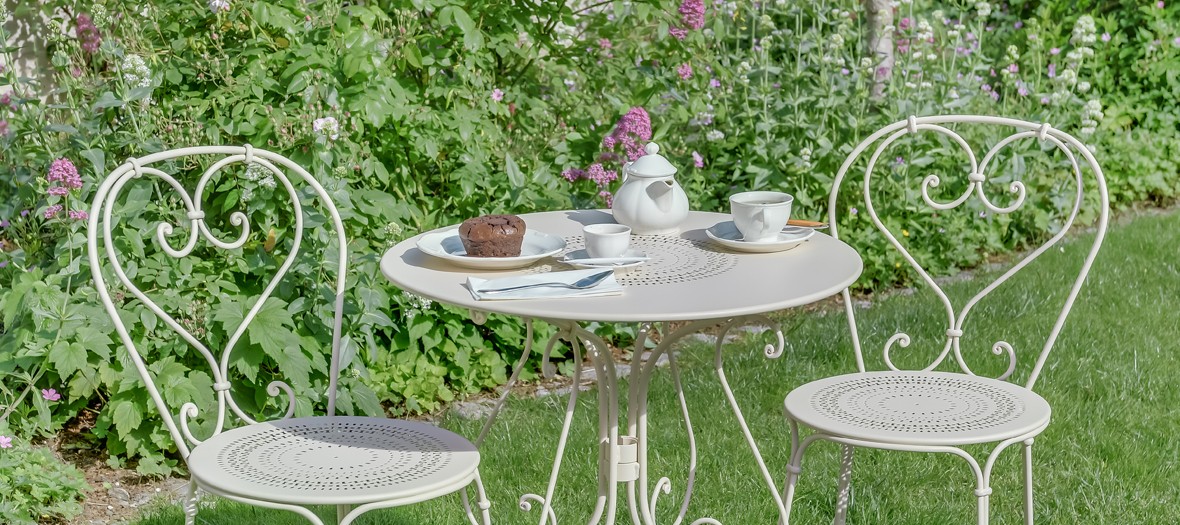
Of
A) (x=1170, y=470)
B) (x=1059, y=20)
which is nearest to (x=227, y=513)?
(x=1170, y=470)

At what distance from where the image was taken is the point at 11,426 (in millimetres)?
3096

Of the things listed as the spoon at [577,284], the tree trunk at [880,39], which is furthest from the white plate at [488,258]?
the tree trunk at [880,39]

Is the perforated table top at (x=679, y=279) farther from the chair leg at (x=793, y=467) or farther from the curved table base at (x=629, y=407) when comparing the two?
the chair leg at (x=793, y=467)

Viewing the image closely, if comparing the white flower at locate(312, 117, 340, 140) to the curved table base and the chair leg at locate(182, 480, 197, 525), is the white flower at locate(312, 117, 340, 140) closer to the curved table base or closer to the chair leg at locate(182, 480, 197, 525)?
the curved table base

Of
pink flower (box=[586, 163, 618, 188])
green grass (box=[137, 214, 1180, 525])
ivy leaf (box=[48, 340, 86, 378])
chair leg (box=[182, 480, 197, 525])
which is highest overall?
pink flower (box=[586, 163, 618, 188])

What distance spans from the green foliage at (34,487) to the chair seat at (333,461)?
862 millimetres

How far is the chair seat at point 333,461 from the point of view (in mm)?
1911

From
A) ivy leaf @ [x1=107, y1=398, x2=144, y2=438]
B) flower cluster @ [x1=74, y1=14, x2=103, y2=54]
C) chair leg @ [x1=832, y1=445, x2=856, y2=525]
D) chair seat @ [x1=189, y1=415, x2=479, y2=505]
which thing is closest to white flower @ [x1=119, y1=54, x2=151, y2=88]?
flower cluster @ [x1=74, y1=14, x2=103, y2=54]

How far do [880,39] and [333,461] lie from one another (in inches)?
138

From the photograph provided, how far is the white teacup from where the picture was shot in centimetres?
226

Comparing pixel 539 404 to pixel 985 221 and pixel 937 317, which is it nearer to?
pixel 937 317

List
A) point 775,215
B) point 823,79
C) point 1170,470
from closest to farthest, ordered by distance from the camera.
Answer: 1. point 775,215
2. point 1170,470
3. point 823,79

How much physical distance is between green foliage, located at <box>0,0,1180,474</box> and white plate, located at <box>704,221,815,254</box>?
3.32 feet

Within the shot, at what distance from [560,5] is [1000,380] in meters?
1.85
